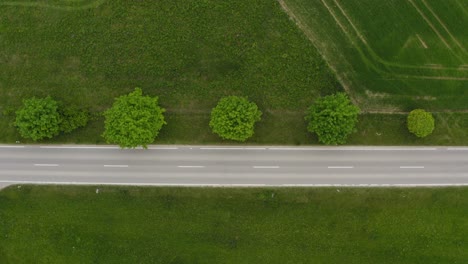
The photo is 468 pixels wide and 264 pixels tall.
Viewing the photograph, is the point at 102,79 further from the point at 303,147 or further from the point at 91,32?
the point at 303,147

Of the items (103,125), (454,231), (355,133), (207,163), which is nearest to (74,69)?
(103,125)

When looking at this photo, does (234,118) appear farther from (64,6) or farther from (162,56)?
(64,6)

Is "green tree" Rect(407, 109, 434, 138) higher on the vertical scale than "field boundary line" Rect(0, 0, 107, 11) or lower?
lower

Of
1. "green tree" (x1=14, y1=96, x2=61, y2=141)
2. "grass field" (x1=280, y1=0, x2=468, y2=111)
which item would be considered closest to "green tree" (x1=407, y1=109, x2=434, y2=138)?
"grass field" (x1=280, y1=0, x2=468, y2=111)

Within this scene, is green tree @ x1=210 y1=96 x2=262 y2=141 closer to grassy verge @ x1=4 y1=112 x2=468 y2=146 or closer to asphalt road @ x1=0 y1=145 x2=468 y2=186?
grassy verge @ x1=4 y1=112 x2=468 y2=146

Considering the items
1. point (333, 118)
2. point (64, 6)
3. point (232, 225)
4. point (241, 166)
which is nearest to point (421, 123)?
point (333, 118)

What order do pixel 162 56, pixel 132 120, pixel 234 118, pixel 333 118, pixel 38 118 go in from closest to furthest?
pixel 132 120
pixel 333 118
pixel 234 118
pixel 38 118
pixel 162 56
